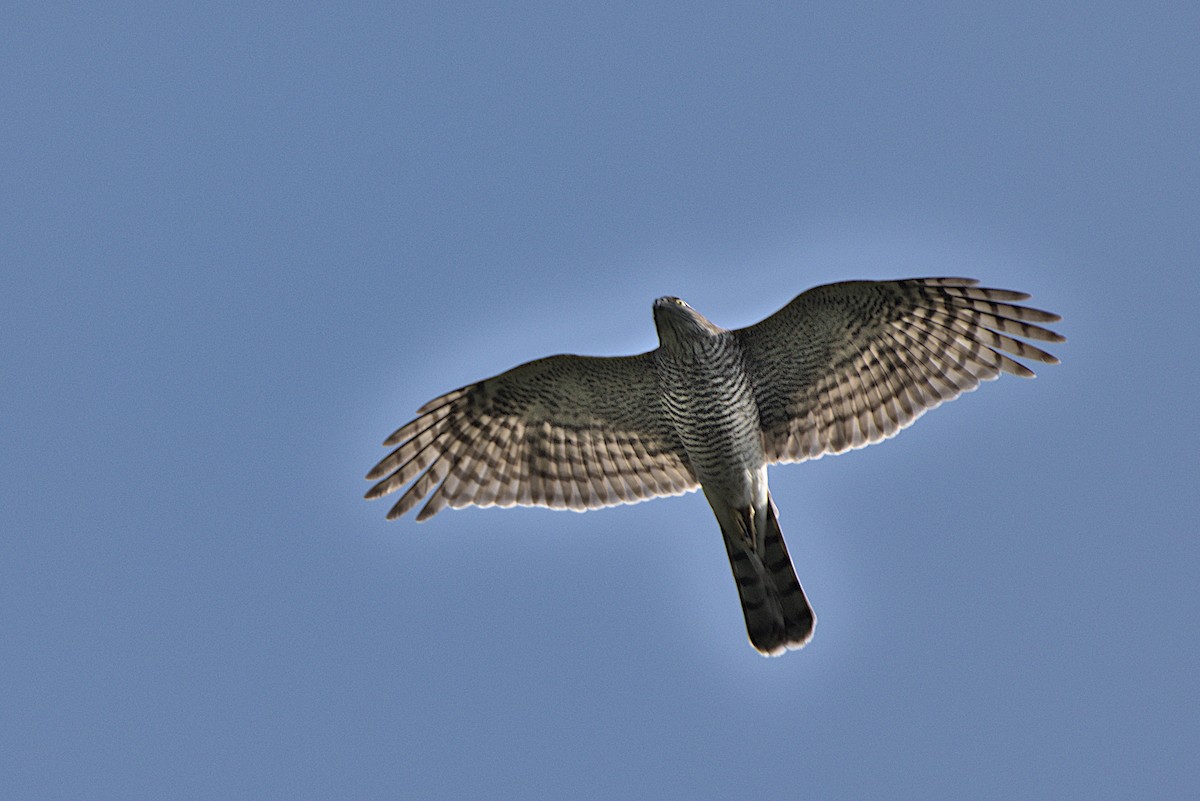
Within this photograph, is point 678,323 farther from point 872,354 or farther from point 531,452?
point 531,452

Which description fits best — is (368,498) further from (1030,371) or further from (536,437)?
(1030,371)

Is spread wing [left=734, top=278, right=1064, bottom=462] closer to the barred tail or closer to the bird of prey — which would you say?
the bird of prey

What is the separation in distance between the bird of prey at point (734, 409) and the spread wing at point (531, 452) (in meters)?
0.01

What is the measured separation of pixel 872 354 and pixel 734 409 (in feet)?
4.43

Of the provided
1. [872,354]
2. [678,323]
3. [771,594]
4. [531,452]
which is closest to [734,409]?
[678,323]

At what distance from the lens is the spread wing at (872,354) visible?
1384cm

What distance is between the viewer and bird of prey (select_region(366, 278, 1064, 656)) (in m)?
13.9

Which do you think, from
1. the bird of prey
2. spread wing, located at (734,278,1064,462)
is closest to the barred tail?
the bird of prey

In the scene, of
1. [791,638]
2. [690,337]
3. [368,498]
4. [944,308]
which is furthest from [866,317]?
[368,498]

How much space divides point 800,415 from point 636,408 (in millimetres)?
1444

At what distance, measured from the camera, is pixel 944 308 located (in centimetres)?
1408

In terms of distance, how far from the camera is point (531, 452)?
14969mm

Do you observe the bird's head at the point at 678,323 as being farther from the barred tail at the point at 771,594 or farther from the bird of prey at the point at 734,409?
the barred tail at the point at 771,594

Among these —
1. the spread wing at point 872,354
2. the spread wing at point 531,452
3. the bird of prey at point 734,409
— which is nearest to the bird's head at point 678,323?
the bird of prey at point 734,409
